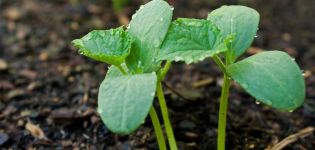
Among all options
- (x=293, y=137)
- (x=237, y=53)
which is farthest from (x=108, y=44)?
(x=293, y=137)

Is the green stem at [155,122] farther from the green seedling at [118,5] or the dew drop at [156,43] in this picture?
the green seedling at [118,5]

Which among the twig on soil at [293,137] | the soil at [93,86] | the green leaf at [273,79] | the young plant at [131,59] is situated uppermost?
the young plant at [131,59]

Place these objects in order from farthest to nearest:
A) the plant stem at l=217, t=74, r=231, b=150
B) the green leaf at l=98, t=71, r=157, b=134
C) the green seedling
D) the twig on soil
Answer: the green seedling
the twig on soil
the plant stem at l=217, t=74, r=231, b=150
the green leaf at l=98, t=71, r=157, b=134

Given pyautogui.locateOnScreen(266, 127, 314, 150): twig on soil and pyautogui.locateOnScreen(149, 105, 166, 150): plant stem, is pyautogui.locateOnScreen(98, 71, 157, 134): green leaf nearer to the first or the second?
A: pyautogui.locateOnScreen(149, 105, 166, 150): plant stem

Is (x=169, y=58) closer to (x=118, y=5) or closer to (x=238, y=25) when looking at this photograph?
(x=238, y=25)

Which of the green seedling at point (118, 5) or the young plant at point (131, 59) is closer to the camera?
the young plant at point (131, 59)

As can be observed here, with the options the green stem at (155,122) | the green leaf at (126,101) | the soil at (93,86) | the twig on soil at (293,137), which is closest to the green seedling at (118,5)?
the soil at (93,86)

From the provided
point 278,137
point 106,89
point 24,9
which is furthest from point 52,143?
point 24,9

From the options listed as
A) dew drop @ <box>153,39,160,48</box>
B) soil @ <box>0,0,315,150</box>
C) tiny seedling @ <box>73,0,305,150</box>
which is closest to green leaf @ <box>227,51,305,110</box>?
tiny seedling @ <box>73,0,305,150</box>
